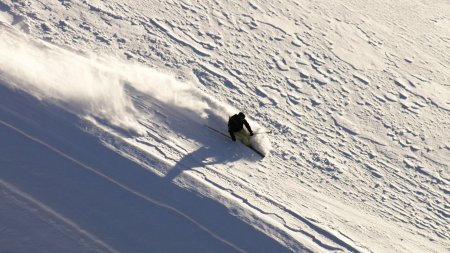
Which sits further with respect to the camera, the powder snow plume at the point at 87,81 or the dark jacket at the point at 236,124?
the powder snow plume at the point at 87,81

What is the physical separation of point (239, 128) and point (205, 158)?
88cm

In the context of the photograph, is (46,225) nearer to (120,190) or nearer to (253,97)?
(120,190)

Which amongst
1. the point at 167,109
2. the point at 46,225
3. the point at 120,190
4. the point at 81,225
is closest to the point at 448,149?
the point at 167,109

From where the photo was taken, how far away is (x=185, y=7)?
10266mm

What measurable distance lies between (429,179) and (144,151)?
5789mm

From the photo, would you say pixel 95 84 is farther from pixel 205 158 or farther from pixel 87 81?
pixel 205 158

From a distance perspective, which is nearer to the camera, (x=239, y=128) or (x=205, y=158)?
(x=239, y=128)

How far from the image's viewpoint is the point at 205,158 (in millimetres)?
8641

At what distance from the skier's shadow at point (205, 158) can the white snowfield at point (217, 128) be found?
0.09 ft

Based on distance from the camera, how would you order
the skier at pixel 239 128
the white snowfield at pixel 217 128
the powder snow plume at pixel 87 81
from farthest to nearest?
the powder snow plume at pixel 87 81 < the skier at pixel 239 128 < the white snowfield at pixel 217 128

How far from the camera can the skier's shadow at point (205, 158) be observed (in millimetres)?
8453

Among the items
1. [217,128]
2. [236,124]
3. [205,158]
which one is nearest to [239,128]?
[236,124]

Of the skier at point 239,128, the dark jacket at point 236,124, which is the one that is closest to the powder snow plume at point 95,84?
the skier at point 239,128

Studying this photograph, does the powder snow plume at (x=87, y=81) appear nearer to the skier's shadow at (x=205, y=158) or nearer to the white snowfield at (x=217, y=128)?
the white snowfield at (x=217, y=128)
